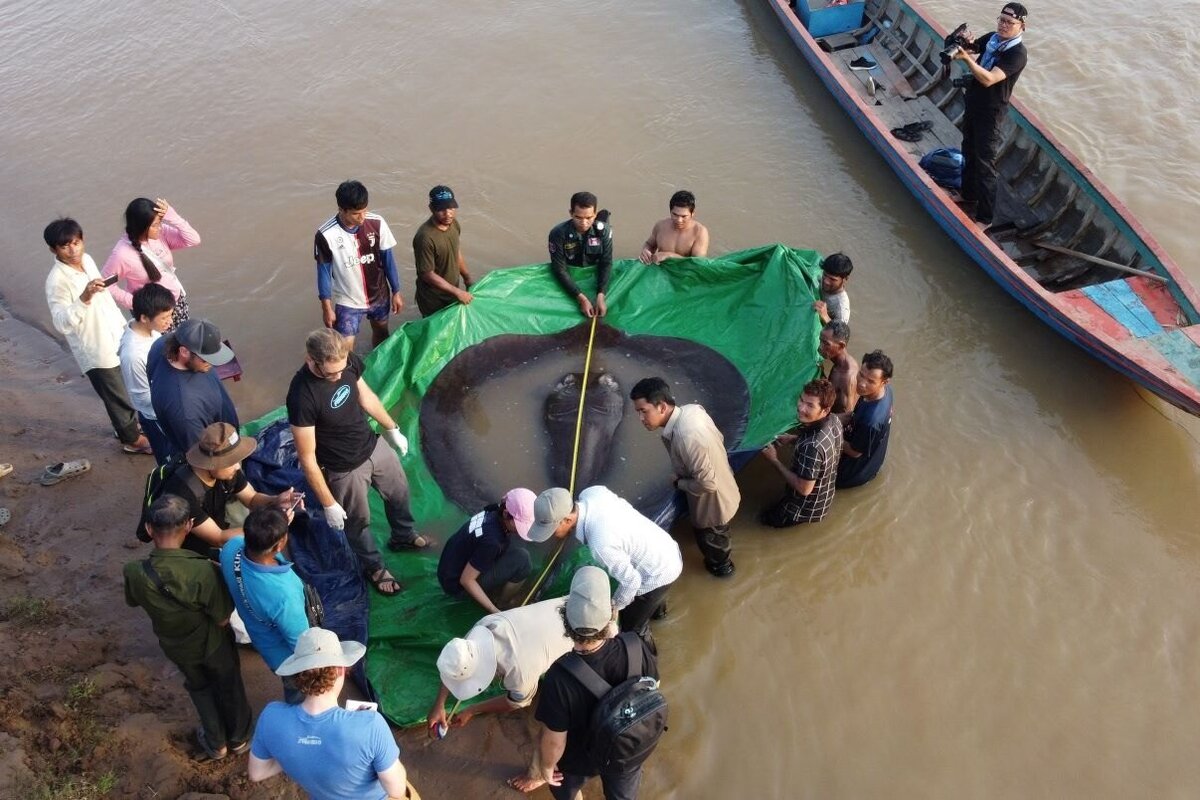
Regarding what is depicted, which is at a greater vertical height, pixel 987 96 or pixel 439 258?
pixel 987 96

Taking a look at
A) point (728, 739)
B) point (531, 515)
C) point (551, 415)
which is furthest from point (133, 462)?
point (728, 739)

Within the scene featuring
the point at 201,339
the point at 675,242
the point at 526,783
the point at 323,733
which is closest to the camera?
the point at 323,733

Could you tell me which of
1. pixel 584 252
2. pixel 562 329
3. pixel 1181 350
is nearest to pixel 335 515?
pixel 562 329

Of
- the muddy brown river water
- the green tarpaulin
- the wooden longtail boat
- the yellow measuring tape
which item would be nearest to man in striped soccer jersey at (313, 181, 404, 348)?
the green tarpaulin

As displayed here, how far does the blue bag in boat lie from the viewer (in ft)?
27.0

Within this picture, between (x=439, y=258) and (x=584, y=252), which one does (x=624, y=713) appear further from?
(x=584, y=252)

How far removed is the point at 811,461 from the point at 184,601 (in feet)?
11.1

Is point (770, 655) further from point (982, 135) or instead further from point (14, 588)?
point (982, 135)

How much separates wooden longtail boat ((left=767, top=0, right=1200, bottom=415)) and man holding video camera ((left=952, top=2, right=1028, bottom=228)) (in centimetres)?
37

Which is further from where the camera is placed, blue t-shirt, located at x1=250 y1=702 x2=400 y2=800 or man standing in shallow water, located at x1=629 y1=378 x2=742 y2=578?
man standing in shallow water, located at x1=629 y1=378 x2=742 y2=578

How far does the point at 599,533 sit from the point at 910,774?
2.09 metres

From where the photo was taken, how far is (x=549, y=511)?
395 cm

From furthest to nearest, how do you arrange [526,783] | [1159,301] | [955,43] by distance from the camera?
1. [955,43]
2. [1159,301]
3. [526,783]

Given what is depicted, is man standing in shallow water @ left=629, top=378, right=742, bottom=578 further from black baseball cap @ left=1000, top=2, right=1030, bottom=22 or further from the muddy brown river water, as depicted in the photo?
black baseball cap @ left=1000, top=2, right=1030, bottom=22
